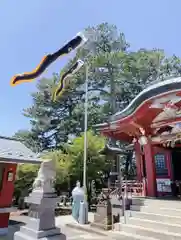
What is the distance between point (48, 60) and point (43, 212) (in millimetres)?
6212

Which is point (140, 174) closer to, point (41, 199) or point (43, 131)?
point (41, 199)

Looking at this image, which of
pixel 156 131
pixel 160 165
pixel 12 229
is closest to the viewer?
pixel 12 229

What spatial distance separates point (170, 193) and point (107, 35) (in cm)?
1989

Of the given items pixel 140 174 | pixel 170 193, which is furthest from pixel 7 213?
pixel 170 193

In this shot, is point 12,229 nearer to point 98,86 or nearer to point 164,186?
point 164,186

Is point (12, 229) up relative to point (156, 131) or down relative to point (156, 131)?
down

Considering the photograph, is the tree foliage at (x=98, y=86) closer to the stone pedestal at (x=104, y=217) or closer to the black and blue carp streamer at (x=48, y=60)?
the black and blue carp streamer at (x=48, y=60)

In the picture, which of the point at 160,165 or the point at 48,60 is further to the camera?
the point at 160,165

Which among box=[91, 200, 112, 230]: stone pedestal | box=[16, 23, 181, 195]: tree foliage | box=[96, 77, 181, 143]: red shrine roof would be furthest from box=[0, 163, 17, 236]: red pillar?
box=[16, 23, 181, 195]: tree foliage

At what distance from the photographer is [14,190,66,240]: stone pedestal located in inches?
206

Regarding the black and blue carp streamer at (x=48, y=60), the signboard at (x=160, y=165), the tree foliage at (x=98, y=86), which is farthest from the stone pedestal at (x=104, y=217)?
the tree foliage at (x=98, y=86)

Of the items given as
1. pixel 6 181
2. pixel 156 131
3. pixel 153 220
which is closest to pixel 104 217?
pixel 153 220

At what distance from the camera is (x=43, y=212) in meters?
5.34

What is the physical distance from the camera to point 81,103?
2462 centimetres
